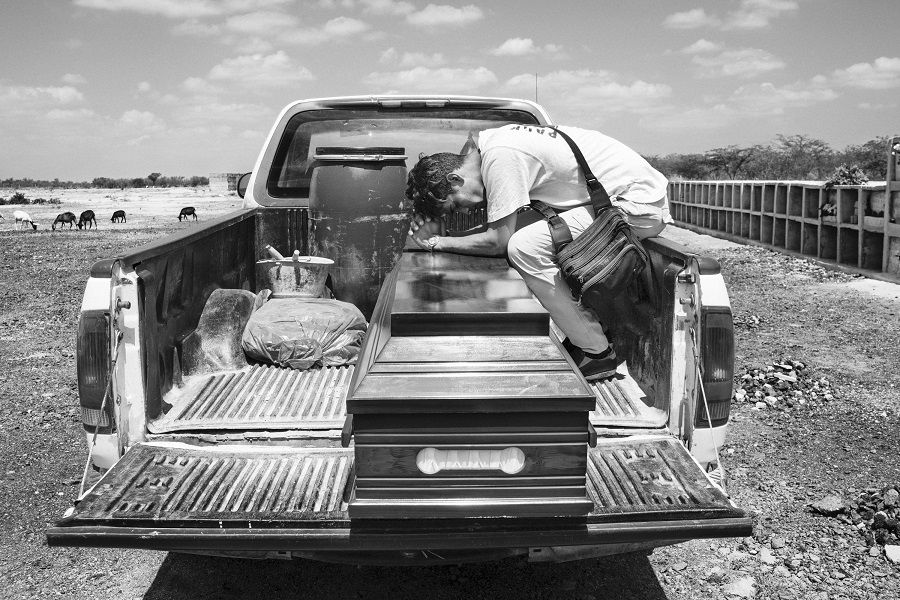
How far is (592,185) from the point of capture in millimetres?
3457

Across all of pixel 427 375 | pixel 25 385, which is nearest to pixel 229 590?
pixel 427 375

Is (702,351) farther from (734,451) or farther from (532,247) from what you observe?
(734,451)

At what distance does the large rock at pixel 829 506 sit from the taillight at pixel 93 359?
9.86ft

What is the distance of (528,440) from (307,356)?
6.27ft

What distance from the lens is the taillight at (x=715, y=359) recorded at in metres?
2.56

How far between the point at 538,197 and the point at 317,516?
196cm

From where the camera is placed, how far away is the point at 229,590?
3031mm

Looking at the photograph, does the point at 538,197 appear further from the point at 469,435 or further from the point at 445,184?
the point at 469,435

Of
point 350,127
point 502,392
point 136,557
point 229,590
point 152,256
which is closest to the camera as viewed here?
point 502,392

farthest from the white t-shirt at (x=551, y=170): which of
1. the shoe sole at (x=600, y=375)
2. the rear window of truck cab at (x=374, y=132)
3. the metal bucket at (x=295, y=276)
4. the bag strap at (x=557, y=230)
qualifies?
the metal bucket at (x=295, y=276)

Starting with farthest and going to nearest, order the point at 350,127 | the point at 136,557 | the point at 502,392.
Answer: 1. the point at 350,127
2. the point at 136,557
3. the point at 502,392

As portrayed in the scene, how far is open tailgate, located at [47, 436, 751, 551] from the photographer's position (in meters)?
2.07

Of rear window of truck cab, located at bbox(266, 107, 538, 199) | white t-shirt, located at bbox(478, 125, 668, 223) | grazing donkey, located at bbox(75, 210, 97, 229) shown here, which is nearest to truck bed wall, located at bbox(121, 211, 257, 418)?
rear window of truck cab, located at bbox(266, 107, 538, 199)

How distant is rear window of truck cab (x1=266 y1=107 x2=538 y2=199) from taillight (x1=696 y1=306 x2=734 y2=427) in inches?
95.0
